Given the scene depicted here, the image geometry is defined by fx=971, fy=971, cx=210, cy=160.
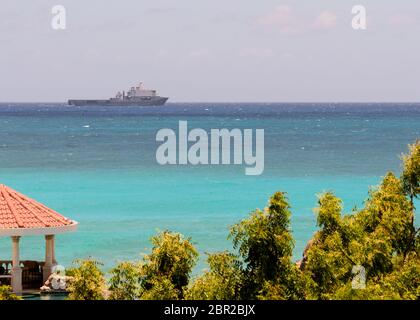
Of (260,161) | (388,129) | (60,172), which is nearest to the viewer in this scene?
(60,172)

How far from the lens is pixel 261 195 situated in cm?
6047

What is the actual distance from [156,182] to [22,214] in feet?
160

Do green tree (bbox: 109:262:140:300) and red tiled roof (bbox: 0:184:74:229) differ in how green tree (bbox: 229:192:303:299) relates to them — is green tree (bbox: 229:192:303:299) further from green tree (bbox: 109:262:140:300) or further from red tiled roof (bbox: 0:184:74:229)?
red tiled roof (bbox: 0:184:74:229)

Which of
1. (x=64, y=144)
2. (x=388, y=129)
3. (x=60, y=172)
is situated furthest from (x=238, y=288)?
(x=388, y=129)

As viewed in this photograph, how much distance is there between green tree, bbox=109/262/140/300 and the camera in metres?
15.1

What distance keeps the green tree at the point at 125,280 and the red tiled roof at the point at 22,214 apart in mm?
4619

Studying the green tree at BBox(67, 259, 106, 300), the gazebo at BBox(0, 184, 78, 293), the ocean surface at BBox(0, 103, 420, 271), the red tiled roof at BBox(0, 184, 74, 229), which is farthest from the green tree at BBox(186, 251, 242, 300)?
the ocean surface at BBox(0, 103, 420, 271)

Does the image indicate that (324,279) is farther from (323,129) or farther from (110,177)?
(323,129)

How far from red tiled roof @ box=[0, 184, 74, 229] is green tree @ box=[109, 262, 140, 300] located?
462 cm

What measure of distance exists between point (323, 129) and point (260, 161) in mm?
56868

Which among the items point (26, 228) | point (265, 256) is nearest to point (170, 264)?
point (265, 256)

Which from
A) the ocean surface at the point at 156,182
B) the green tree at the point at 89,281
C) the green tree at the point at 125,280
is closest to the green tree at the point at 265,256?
the green tree at the point at 125,280

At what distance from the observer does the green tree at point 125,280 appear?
1515cm

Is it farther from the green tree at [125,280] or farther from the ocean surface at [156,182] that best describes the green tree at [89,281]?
the ocean surface at [156,182]
